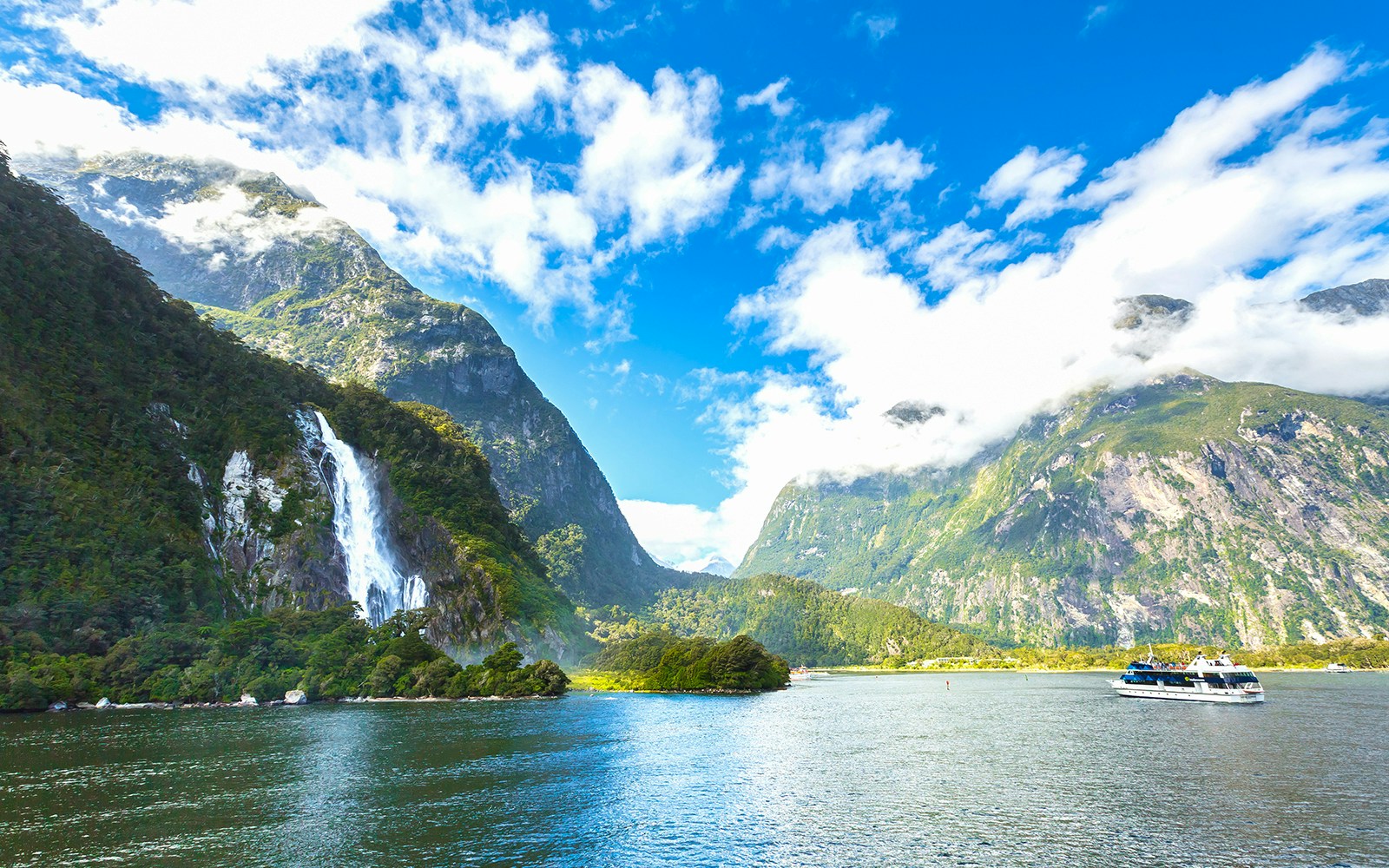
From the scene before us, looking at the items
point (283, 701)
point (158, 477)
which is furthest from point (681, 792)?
point (158, 477)

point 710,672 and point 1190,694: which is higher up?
point 1190,694

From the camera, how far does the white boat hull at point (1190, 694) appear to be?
398ft

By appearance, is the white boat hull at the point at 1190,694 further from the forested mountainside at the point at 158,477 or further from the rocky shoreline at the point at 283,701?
the forested mountainside at the point at 158,477

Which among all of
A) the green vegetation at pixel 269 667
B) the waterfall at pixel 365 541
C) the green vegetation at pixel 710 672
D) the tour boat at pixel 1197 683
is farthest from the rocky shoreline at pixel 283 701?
the tour boat at pixel 1197 683

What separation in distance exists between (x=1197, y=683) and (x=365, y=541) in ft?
599

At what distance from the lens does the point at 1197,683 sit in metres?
127

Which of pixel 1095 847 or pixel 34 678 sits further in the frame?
pixel 34 678

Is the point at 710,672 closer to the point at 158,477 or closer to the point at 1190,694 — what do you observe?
the point at 1190,694

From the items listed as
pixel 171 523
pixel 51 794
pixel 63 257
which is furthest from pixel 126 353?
pixel 51 794

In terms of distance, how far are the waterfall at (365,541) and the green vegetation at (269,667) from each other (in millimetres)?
9637

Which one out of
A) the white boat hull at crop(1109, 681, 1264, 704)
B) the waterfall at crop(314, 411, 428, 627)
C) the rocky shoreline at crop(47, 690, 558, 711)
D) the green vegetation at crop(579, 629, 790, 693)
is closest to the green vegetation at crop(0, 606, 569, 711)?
the rocky shoreline at crop(47, 690, 558, 711)

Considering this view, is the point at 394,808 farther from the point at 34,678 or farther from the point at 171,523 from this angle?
the point at 171,523

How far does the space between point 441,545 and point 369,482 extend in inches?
1006

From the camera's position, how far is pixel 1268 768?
57125 mm
